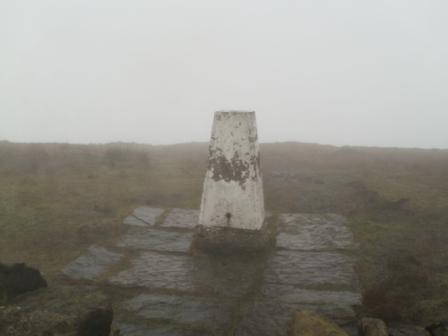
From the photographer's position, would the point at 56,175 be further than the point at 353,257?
Yes

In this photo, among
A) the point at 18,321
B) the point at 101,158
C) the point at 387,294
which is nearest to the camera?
the point at 18,321

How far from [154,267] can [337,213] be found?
13.5 ft

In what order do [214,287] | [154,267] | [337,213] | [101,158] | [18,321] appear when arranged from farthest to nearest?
[101,158]
[337,213]
[154,267]
[214,287]
[18,321]

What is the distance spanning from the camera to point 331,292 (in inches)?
208

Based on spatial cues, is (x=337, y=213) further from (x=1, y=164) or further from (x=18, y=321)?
(x=1, y=164)

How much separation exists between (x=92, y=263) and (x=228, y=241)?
2.04 m

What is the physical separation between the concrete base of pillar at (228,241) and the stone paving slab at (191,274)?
0.71 feet

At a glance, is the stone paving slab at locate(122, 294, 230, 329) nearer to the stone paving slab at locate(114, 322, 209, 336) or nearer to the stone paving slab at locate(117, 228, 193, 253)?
the stone paving slab at locate(114, 322, 209, 336)

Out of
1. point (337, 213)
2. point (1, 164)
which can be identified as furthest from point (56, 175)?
point (337, 213)

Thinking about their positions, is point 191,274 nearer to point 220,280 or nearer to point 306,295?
point 220,280

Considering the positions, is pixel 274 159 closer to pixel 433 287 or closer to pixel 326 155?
pixel 326 155

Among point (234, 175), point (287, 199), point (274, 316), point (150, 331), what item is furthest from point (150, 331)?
point (287, 199)

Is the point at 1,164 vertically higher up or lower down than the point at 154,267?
higher up

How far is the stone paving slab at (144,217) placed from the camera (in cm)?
809
